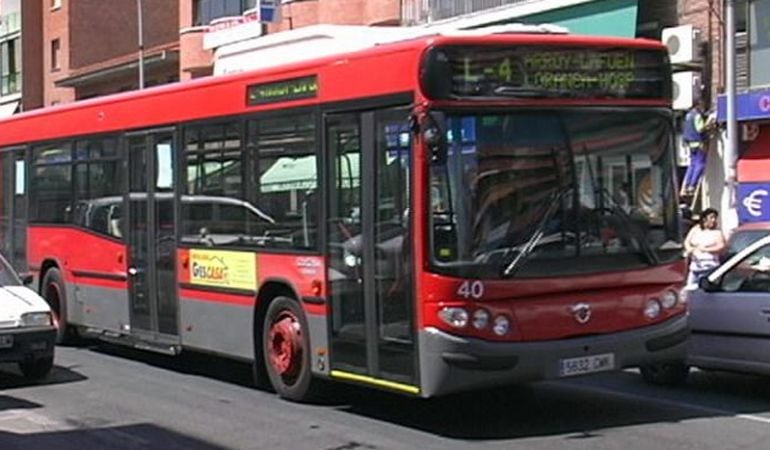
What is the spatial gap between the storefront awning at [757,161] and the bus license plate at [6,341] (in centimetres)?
1507

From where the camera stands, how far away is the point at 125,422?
10.9 metres

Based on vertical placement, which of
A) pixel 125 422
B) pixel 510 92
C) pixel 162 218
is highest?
pixel 510 92

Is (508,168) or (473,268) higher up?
(508,168)

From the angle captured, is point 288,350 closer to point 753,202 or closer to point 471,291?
point 471,291

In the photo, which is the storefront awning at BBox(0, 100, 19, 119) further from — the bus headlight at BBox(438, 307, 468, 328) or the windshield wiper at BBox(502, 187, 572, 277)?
the bus headlight at BBox(438, 307, 468, 328)

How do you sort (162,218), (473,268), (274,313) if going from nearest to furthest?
(473,268) → (274,313) → (162,218)

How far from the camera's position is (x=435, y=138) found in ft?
31.0

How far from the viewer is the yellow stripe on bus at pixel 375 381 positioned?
32.2ft

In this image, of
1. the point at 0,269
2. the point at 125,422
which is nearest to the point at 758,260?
the point at 125,422

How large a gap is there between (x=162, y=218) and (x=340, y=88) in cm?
366

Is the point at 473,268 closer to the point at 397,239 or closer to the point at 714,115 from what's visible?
the point at 397,239

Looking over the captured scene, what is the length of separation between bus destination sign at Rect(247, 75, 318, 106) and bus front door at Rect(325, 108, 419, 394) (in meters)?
0.45

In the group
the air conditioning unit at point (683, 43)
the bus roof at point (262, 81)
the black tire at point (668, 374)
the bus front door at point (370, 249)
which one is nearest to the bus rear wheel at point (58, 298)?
the bus roof at point (262, 81)

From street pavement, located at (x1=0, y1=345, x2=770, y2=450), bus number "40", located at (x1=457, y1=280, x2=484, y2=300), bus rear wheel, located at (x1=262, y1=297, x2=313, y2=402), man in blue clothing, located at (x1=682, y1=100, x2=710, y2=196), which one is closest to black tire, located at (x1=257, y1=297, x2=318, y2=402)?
bus rear wheel, located at (x1=262, y1=297, x2=313, y2=402)
